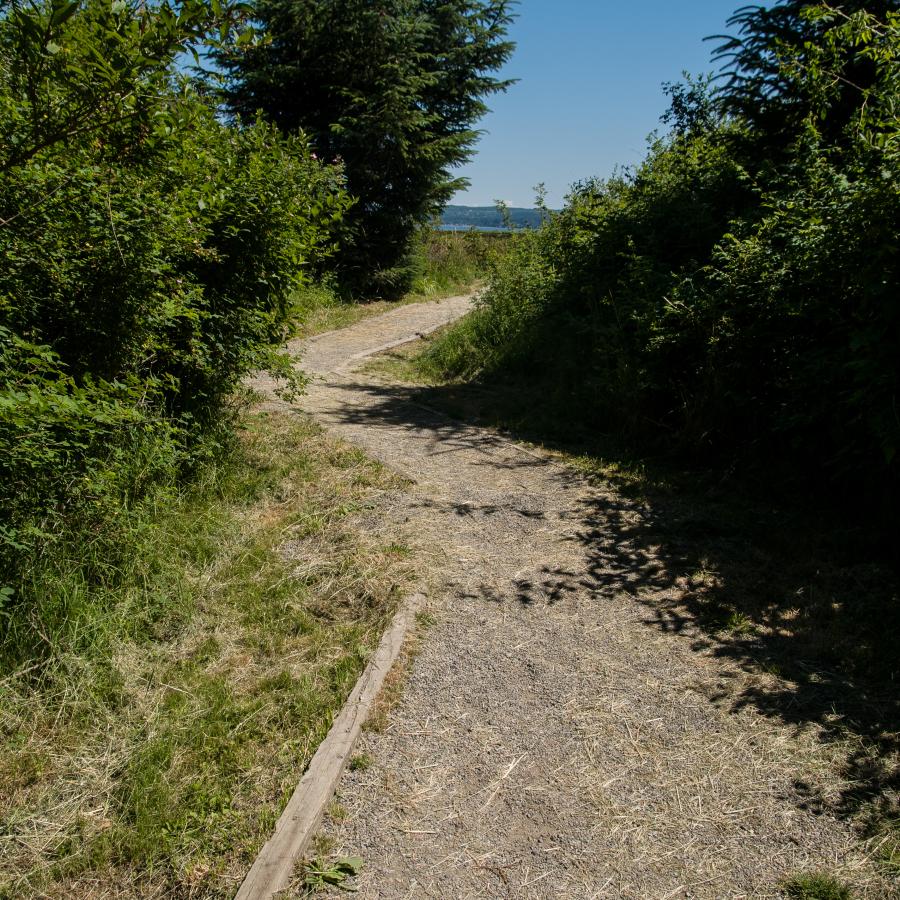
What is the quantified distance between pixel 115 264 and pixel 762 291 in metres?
4.83

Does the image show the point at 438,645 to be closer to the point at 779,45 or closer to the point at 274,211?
the point at 274,211

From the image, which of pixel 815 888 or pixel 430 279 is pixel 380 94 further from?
pixel 815 888

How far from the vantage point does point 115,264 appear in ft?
13.4

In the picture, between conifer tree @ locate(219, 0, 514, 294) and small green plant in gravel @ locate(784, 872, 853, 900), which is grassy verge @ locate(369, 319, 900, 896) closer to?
small green plant in gravel @ locate(784, 872, 853, 900)

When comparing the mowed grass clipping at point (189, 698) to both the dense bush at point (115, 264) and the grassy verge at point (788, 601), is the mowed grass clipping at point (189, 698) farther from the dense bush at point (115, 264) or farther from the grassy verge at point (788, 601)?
the grassy verge at point (788, 601)

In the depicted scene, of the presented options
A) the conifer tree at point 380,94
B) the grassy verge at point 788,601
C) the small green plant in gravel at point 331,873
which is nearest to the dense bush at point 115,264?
the small green plant in gravel at point 331,873

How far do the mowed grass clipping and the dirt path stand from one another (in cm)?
40

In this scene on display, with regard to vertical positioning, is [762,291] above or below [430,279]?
below

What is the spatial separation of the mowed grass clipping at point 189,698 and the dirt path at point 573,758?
0.40 metres

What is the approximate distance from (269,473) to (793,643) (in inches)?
160

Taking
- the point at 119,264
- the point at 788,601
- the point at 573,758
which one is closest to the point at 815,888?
the point at 573,758

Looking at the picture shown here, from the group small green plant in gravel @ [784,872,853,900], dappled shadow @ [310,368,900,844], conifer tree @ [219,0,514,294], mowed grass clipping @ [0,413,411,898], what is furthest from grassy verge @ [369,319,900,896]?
conifer tree @ [219,0,514,294]

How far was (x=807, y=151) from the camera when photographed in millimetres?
6160

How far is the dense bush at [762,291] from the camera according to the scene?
15.8 ft
